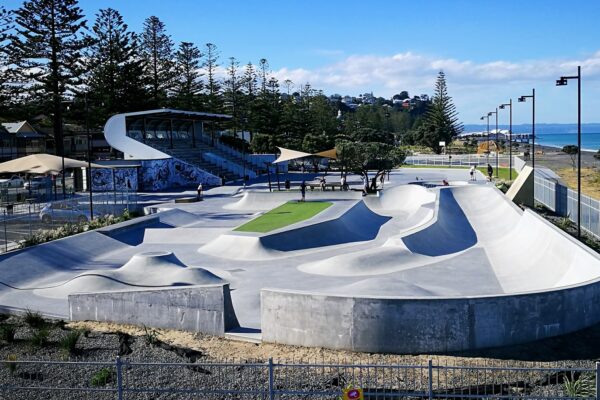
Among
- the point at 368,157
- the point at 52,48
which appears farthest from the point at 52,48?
the point at 368,157

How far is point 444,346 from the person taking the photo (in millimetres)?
11125

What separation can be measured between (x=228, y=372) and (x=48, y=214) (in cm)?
1878

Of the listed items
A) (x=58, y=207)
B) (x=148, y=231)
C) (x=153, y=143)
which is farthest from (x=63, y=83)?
(x=148, y=231)

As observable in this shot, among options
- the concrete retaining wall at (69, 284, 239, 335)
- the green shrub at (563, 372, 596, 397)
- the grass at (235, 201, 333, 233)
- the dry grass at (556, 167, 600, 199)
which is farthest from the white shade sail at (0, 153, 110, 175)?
the dry grass at (556, 167, 600, 199)

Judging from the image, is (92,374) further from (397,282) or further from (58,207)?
(58,207)

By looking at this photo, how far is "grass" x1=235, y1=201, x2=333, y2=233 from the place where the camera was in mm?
25016

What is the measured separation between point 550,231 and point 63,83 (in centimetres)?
4765

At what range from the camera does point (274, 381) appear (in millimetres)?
9773

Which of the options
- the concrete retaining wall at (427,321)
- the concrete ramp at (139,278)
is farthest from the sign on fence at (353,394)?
the concrete ramp at (139,278)

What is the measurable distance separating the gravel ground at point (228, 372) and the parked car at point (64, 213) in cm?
1429

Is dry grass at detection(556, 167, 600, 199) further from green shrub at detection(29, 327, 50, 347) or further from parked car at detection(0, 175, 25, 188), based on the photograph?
parked car at detection(0, 175, 25, 188)

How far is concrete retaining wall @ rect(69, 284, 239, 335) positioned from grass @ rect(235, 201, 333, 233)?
10164mm

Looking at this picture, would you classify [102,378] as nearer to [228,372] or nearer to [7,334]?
[228,372]

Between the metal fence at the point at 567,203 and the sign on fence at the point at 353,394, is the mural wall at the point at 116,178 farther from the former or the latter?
the sign on fence at the point at 353,394
